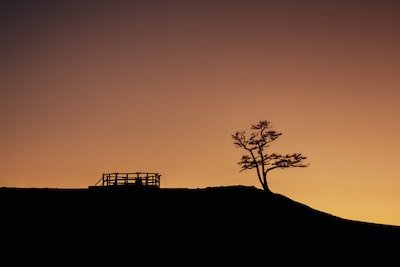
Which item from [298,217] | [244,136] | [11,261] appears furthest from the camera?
[244,136]

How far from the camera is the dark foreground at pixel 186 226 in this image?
2400 cm

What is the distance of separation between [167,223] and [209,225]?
9.76 feet

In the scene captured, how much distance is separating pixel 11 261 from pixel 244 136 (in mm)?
29125

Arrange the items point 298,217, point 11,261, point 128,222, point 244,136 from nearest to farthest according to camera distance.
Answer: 1. point 11,261
2. point 128,222
3. point 298,217
4. point 244,136

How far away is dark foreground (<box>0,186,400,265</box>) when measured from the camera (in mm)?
24000

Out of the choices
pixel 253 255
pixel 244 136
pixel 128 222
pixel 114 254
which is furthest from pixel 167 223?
pixel 244 136

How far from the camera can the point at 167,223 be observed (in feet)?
84.9

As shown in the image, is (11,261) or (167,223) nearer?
(11,261)

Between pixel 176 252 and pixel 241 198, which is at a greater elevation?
pixel 241 198

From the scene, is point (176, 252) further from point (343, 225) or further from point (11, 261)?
point (343, 225)

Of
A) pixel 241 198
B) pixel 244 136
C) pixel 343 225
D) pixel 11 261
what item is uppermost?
pixel 244 136

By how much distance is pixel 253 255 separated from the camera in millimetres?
23953

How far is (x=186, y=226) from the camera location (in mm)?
25797

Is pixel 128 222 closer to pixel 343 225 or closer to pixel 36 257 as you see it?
pixel 36 257
